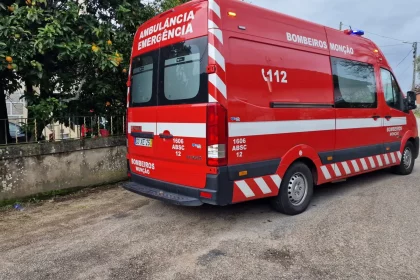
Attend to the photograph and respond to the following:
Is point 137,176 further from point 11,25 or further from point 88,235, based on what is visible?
point 11,25

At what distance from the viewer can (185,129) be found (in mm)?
3912

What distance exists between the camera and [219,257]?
3.37m

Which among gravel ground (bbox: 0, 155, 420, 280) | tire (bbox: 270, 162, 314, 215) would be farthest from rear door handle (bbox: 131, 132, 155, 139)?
tire (bbox: 270, 162, 314, 215)

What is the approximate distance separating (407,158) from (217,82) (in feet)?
18.4

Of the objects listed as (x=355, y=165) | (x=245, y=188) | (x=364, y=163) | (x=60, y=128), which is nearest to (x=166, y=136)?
(x=245, y=188)

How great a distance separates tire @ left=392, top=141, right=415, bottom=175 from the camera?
7006 millimetres

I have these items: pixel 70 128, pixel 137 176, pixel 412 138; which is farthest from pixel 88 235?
pixel 412 138

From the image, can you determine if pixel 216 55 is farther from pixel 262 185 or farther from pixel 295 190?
pixel 295 190

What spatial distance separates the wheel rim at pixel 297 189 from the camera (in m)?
4.55

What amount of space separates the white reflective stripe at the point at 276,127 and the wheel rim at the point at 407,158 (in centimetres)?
310

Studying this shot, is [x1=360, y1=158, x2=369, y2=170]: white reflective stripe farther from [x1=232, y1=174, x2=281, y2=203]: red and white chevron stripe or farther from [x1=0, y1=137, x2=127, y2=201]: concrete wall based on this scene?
[x1=0, y1=137, x2=127, y2=201]: concrete wall

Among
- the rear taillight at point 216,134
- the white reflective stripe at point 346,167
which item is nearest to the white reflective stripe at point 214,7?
the rear taillight at point 216,134

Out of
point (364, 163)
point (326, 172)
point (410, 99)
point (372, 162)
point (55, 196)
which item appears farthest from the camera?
point (410, 99)

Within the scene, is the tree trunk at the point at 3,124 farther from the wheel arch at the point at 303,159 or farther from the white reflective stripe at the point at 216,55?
the wheel arch at the point at 303,159
